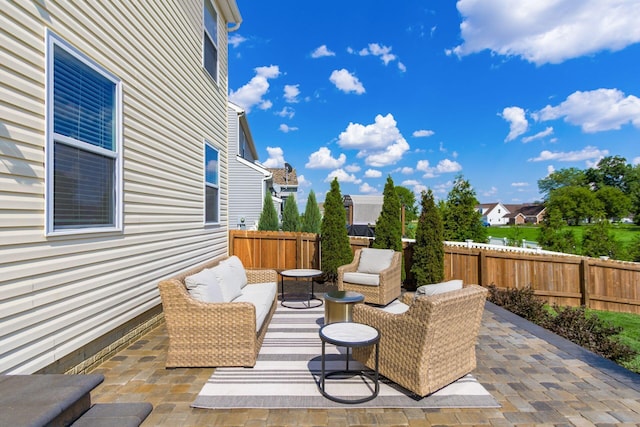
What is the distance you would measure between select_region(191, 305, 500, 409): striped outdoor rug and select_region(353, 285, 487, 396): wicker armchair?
113 mm

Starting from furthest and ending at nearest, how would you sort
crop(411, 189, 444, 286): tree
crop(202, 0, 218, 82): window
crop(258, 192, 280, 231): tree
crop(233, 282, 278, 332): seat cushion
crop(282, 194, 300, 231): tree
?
crop(282, 194, 300, 231): tree
crop(258, 192, 280, 231): tree
crop(411, 189, 444, 286): tree
crop(202, 0, 218, 82): window
crop(233, 282, 278, 332): seat cushion

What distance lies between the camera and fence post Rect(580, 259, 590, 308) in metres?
6.86

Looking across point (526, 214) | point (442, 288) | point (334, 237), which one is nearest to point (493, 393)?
point (442, 288)

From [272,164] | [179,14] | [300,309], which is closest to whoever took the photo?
[179,14]

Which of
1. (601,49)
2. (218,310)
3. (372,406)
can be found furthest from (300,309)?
(601,49)

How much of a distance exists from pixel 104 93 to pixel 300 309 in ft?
13.5

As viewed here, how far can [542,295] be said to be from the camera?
7.08 metres

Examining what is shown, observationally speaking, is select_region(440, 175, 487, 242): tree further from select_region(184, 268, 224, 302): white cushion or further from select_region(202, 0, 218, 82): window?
select_region(184, 268, 224, 302): white cushion

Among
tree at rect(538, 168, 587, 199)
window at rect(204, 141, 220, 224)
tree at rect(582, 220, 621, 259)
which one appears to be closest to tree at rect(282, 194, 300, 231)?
window at rect(204, 141, 220, 224)

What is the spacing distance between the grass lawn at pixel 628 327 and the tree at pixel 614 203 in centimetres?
4573

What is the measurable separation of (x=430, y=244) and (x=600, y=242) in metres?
7.71

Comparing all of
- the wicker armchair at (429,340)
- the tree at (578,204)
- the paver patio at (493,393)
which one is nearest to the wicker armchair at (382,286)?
the paver patio at (493,393)

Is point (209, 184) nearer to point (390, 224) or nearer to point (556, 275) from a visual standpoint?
point (390, 224)

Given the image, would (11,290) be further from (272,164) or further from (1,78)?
(272,164)
